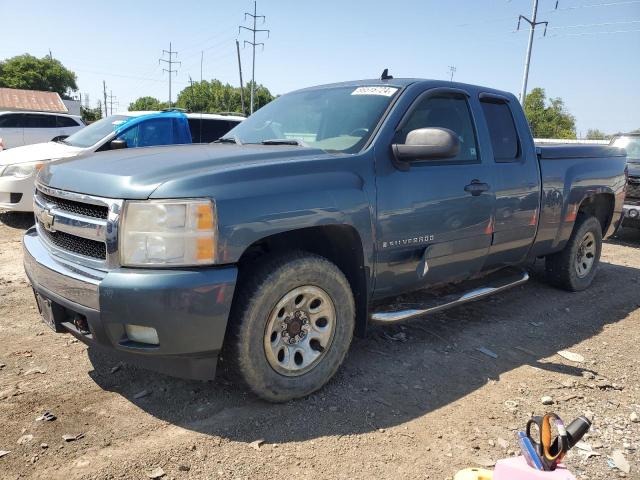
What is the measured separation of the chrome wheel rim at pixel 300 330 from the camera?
2914mm

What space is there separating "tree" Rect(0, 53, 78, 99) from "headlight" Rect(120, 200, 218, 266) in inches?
2948

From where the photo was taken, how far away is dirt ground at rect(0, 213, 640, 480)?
99.6 inches

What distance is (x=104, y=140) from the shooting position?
7.98m

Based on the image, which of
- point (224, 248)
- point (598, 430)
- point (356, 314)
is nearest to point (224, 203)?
point (224, 248)

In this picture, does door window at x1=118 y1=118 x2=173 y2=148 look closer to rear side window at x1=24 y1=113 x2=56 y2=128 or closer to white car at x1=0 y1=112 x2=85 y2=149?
white car at x1=0 y1=112 x2=85 y2=149

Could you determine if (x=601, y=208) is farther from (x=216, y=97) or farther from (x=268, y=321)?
(x=216, y=97)

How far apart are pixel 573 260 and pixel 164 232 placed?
4.51 m

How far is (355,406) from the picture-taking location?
3074 mm

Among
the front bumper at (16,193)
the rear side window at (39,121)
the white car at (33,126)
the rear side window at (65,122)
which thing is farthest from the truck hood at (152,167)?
the rear side window at (39,121)

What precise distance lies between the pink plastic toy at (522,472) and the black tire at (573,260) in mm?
4081

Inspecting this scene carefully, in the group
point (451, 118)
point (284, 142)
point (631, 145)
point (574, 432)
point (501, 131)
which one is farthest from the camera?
point (631, 145)

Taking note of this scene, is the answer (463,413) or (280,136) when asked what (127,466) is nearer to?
(463,413)

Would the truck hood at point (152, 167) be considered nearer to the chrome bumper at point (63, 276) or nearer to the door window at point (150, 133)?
the chrome bumper at point (63, 276)

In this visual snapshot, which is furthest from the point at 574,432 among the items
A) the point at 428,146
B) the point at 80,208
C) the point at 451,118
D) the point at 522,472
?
the point at 451,118
